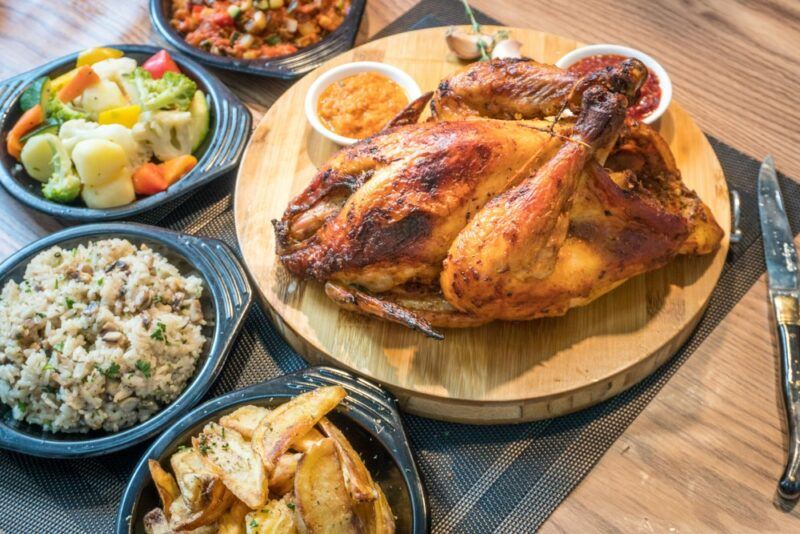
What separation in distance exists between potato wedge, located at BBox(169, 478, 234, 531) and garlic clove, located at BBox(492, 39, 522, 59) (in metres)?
1.93

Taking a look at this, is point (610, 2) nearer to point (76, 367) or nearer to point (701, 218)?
point (701, 218)

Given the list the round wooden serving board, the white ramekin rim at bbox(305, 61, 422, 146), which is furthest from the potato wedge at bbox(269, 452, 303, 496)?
the white ramekin rim at bbox(305, 61, 422, 146)

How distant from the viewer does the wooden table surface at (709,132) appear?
6.80 ft

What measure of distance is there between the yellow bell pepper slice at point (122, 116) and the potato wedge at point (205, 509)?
1648mm

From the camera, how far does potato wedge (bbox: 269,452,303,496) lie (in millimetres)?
1854

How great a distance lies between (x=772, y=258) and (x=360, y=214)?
140 centimetres

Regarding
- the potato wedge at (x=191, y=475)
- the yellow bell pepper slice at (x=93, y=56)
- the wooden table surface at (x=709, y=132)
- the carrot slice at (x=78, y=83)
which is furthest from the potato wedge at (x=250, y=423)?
the yellow bell pepper slice at (x=93, y=56)

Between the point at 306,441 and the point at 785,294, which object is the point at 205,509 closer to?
the point at 306,441

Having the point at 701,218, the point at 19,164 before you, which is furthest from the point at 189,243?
the point at 701,218

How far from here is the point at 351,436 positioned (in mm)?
2115

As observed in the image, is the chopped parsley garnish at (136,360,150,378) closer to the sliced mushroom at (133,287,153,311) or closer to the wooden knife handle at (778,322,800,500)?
the sliced mushroom at (133,287,153,311)

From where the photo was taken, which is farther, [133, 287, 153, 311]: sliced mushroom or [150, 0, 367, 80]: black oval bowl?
[150, 0, 367, 80]: black oval bowl

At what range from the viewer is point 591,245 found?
2137 millimetres

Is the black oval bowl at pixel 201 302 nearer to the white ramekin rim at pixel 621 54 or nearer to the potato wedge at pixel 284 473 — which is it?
the potato wedge at pixel 284 473
